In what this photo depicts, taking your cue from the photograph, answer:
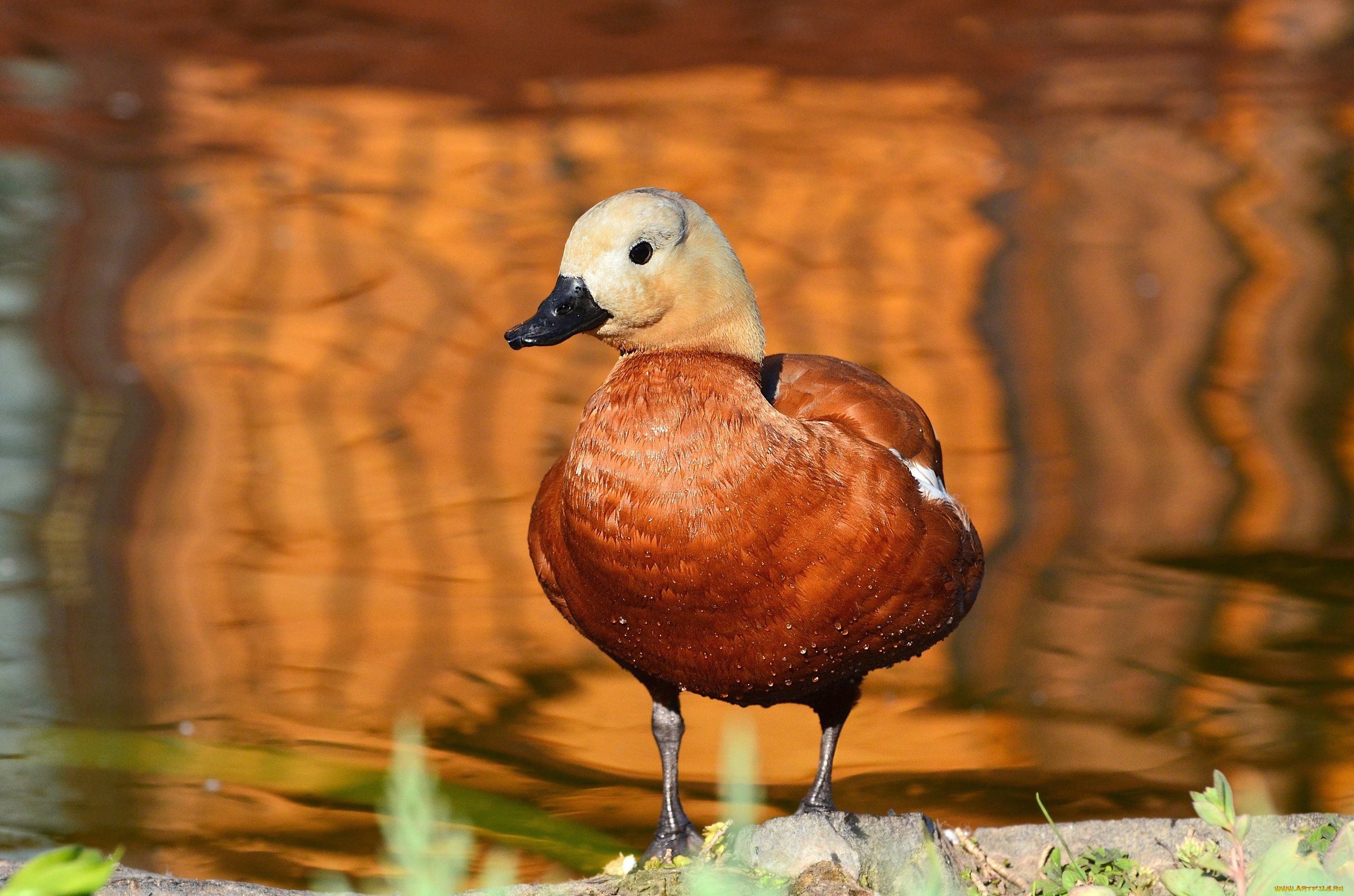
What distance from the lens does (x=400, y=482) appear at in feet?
20.2

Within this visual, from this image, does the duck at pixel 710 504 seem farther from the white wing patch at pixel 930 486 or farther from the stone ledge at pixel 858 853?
the stone ledge at pixel 858 853

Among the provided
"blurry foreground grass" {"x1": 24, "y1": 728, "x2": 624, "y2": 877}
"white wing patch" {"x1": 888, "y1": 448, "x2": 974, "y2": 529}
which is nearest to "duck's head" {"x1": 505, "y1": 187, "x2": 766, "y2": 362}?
"white wing patch" {"x1": 888, "y1": 448, "x2": 974, "y2": 529}

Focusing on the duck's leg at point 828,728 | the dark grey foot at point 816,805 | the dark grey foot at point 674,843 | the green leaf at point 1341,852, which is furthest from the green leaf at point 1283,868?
the dark grey foot at point 674,843

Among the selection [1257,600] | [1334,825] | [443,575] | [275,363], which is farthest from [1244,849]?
[275,363]

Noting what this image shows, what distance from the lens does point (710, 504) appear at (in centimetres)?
269

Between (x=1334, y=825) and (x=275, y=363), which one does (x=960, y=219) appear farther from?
(x=1334, y=825)

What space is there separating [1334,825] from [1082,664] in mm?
1879

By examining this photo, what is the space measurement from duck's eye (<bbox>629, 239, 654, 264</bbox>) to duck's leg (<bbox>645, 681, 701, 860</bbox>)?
3.28 ft

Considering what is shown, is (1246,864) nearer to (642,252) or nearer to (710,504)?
(710,504)

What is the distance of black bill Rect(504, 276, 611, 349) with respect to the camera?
8.98 feet

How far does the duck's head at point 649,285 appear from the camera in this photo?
277 cm

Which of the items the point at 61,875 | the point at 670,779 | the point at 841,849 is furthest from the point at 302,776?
the point at 61,875

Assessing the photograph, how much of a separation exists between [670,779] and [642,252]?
127cm

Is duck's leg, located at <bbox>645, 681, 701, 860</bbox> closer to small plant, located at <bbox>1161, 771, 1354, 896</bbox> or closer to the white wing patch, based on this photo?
A: the white wing patch
